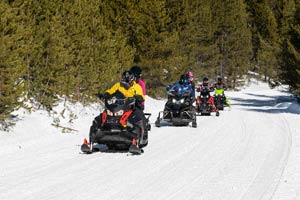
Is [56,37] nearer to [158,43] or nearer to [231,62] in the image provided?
[158,43]

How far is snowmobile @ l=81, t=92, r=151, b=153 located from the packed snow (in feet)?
0.98

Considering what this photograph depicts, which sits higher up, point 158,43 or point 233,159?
point 158,43

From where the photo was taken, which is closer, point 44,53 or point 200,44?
point 44,53

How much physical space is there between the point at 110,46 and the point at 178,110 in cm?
573

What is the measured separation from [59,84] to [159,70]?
15483 millimetres

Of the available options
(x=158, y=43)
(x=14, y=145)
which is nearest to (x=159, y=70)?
(x=158, y=43)

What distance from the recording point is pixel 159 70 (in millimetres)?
31062

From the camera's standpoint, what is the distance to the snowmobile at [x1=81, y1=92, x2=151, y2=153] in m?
10.7

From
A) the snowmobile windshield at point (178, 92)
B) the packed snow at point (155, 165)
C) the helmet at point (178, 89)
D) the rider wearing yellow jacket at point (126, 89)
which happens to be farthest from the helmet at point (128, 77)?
the helmet at point (178, 89)

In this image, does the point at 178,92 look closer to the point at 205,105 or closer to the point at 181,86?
the point at 181,86

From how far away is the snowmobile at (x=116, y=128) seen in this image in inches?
421

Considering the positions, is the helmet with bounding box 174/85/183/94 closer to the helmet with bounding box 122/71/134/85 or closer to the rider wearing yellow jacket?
the helmet with bounding box 122/71/134/85

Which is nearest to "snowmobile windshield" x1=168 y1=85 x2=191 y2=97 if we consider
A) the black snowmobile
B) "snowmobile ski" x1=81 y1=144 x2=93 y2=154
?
the black snowmobile

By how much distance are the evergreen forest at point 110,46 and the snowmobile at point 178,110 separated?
3.50m
